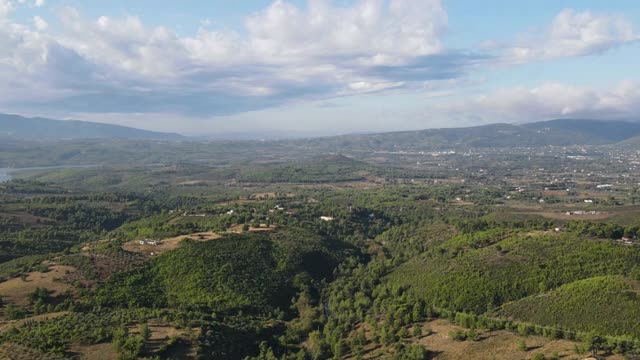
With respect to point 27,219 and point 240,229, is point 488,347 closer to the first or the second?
point 240,229

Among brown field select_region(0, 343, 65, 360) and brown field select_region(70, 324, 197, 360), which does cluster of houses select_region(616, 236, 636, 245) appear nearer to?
brown field select_region(70, 324, 197, 360)

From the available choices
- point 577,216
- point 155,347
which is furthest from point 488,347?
point 577,216

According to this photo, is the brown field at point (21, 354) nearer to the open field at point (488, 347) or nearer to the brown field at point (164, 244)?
the open field at point (488, 347)

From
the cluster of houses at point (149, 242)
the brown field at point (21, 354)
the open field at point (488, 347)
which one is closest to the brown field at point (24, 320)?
the brown field at point (21, 354)

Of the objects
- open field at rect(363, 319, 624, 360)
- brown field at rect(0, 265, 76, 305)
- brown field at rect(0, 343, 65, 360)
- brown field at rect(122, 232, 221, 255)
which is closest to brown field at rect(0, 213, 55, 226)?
brown field at rect(122, 232, 221, 255)

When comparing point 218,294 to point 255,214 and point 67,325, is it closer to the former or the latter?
point 67,325

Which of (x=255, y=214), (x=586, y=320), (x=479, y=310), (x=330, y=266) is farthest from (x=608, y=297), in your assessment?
(x=255, y=214)
